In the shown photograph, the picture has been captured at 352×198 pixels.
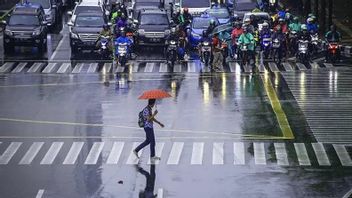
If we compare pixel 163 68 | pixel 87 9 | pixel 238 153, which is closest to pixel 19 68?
pixel 163 68

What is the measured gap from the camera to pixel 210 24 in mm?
49375

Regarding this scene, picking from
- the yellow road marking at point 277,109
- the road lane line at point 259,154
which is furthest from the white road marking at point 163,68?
the road lane line at point 259,154

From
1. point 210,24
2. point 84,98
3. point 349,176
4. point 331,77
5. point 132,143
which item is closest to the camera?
point 349,176

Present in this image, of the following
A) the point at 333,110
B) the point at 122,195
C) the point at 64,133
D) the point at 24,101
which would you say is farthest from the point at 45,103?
the point at 122,195

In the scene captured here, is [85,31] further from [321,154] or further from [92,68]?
[321,154]

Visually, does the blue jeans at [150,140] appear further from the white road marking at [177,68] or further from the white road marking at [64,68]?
the white road marking at [64,68]

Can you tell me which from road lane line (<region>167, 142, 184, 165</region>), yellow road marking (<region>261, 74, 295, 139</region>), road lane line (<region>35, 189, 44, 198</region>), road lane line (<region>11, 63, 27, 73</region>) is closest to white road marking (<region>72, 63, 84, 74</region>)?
road lane line (<region>11, 63, 27, 73</region>)

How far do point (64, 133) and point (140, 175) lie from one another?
19.3ft

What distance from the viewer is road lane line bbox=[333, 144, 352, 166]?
26203mm

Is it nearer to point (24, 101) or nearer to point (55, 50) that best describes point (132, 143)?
point (24, 101)

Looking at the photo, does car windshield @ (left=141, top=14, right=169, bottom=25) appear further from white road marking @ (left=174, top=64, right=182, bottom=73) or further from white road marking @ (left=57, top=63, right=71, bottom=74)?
white road marking @ (left=57, top=63, right=71, bottom=74)

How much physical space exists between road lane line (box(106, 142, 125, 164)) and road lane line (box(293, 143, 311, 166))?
4542 millimetres

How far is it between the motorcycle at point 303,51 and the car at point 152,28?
7021 mm

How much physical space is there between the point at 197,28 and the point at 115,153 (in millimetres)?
24206
